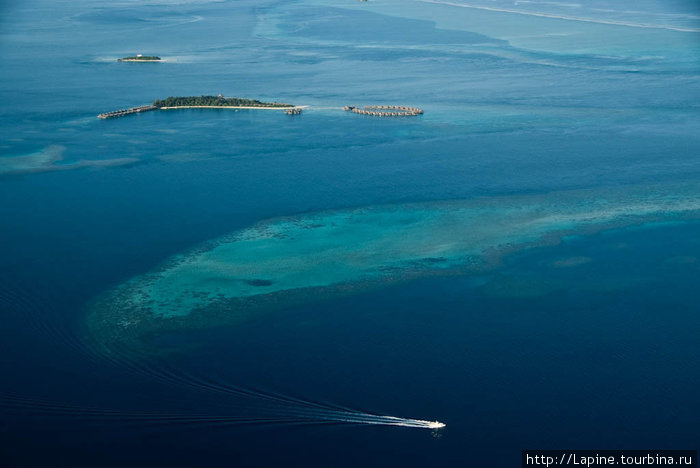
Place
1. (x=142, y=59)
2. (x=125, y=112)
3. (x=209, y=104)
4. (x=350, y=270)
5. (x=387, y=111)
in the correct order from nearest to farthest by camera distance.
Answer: (x=350, y=270)
(x=387, y=111)
(x=125, y=112)
(x=209, y=104)
(x=142, y=59)

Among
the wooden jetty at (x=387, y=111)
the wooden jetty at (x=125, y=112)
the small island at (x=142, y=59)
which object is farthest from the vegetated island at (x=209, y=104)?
the small island at (x=142, y=59)

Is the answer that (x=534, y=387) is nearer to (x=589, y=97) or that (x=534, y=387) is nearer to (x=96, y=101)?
(x=589, y=97)

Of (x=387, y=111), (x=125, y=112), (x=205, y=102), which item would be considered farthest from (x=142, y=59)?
(x=387, y=111)

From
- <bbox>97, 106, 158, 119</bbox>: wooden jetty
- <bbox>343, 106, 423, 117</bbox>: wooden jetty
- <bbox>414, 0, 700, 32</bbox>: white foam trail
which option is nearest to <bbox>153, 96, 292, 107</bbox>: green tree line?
<bbox>97, 106, 158, 119</bbox>: wooden jetty

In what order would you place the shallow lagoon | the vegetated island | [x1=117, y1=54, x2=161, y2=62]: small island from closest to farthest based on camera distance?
the shallow lagoon
the vegetated island
[x1=117, y1=54, x2=161, y2=62]: small island

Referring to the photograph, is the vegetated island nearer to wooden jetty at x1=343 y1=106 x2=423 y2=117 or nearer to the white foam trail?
wooden jetty at x1=343 y1=106 x2=423 y2=117

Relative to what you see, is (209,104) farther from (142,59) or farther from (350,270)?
(350,270)
